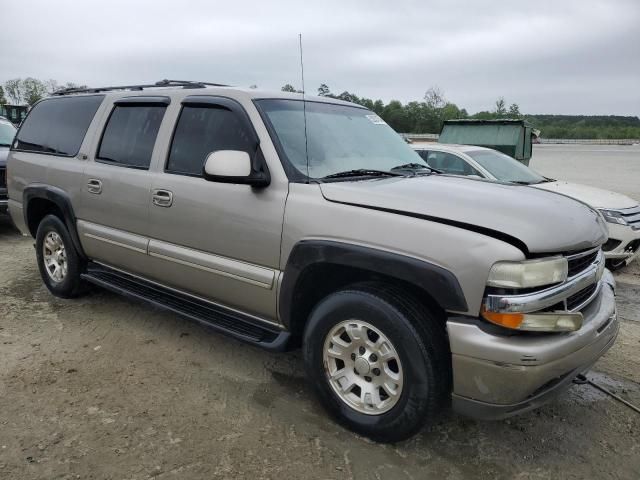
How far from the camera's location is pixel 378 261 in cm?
262

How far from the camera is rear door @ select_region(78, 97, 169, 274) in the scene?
12.9ft

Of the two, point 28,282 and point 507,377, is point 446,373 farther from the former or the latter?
point 28,282

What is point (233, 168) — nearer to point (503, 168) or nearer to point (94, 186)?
point (94, 186)

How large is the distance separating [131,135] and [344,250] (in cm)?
230

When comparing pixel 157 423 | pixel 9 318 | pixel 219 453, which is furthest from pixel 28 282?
pixel 219 453

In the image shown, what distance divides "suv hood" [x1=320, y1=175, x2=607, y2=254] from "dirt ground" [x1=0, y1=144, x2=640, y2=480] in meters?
1.10

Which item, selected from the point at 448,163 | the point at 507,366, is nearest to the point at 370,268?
the point at 507,366

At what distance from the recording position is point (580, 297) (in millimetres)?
2773

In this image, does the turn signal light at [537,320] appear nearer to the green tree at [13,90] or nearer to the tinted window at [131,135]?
the tinted window at [131,135]

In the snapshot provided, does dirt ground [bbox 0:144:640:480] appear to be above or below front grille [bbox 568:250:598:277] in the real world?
below

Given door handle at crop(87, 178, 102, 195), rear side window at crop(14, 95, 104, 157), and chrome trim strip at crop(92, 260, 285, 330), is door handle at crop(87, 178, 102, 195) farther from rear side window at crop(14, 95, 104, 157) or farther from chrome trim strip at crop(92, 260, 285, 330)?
chrome trim strip at crop(92, 260, 285, 330)

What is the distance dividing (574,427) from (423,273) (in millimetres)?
1444

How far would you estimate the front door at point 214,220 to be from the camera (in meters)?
3.15

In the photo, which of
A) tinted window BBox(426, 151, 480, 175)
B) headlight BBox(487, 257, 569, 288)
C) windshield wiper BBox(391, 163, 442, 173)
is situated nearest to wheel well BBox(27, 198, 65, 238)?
windshield wiper BBox(391, 163, 442, 173)
